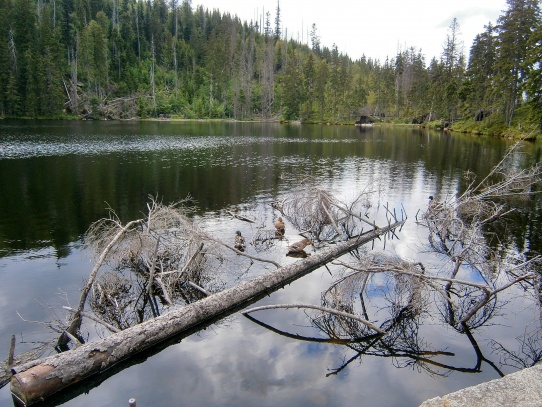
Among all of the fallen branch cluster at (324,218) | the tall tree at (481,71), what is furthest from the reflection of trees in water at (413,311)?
the tall tree at (481,71)

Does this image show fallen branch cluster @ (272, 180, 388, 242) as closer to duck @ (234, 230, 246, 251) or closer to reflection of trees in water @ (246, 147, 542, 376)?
duck @ (234, 230, 246, 251)

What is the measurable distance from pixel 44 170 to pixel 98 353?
2634cm

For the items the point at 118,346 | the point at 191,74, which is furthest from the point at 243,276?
the point at 191,74

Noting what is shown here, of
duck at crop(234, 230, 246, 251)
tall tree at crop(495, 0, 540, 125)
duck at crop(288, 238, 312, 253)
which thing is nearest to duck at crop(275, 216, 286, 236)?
duck at crop(288, 238, 312, 253)

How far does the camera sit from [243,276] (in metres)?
14.1

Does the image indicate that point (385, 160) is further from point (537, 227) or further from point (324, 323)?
point (324, 323)

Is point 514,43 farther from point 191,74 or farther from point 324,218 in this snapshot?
point 191,74

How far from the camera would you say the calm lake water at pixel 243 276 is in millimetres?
8688

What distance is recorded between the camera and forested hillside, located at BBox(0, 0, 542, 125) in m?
81.2

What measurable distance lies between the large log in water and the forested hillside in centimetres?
6194

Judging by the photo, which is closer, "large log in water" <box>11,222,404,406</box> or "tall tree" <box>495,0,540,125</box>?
"large log in water" <box>11,222,404,406</box>

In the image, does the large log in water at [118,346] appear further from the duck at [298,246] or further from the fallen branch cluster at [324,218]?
the fallen branch cluster at [324,218]

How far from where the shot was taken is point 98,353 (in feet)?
27.1

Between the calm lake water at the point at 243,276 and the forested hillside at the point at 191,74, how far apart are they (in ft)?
142
